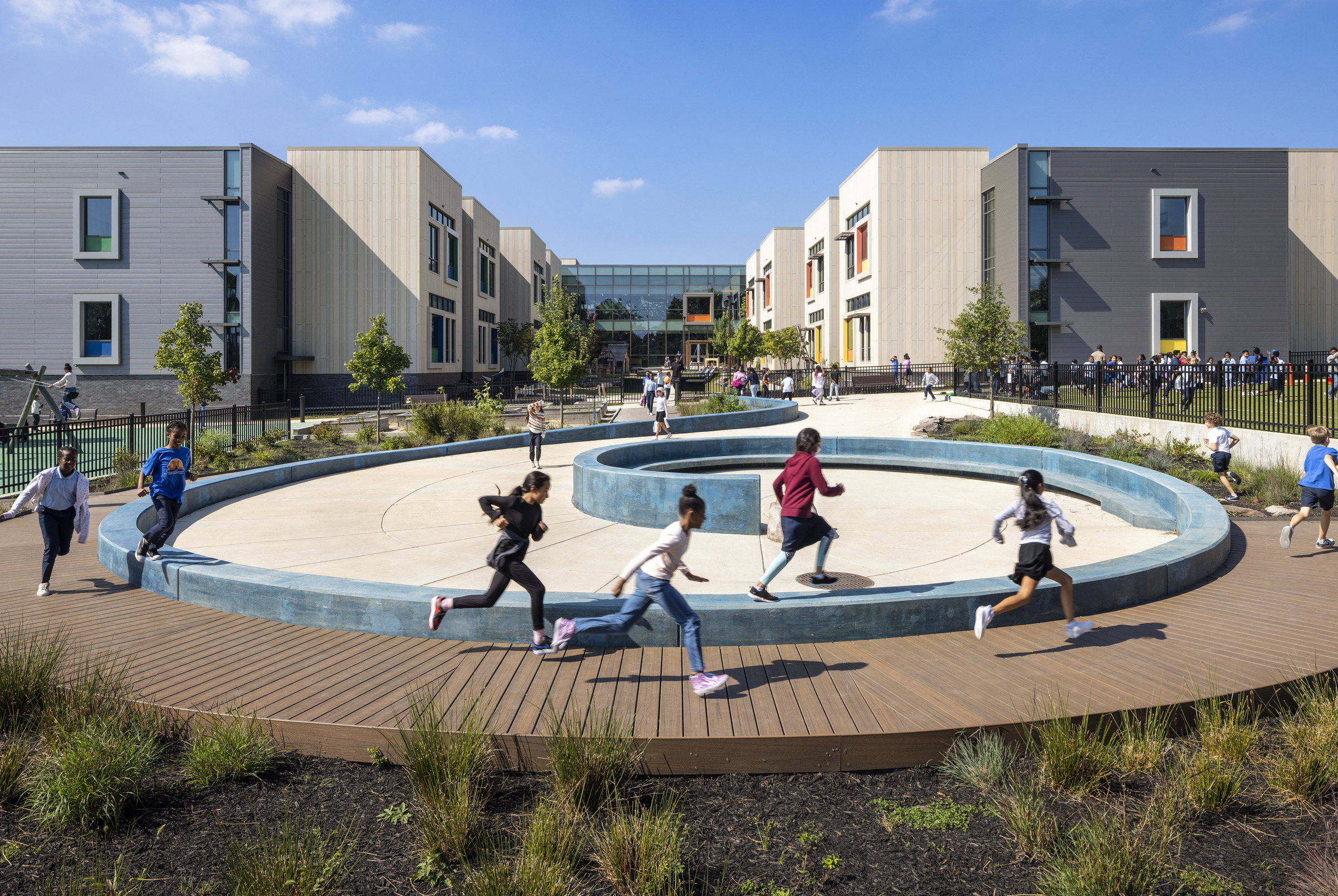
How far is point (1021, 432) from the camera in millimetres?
18438

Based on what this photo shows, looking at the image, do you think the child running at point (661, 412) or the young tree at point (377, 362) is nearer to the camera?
the child running at point (661, 412)

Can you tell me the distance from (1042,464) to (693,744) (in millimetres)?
12946

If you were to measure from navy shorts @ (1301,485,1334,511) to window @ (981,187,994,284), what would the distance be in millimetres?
33032

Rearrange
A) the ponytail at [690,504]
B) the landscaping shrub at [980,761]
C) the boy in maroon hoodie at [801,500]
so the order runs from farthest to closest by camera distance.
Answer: the boy in maroon hoodie at [801,500], the ponytail at [690,504], the landscaping shrub at [980,761]

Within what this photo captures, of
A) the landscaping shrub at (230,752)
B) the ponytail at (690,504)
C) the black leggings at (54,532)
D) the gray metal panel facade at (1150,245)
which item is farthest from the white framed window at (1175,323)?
the landscaping shrub at (230,752)

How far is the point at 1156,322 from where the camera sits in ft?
124

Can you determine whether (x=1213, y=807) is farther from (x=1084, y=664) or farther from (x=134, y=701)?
(x=134, y=701)

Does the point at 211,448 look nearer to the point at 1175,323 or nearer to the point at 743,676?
the point at 743,676

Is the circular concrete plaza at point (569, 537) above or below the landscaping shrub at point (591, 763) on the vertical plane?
above

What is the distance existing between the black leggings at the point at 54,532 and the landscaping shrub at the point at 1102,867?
800 cm

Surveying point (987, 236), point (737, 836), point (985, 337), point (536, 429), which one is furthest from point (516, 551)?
point (987, 236)

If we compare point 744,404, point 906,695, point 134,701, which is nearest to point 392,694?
point 134,701

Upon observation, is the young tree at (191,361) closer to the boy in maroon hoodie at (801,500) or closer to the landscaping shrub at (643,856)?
the boy in maroon hoodie at (801,500)

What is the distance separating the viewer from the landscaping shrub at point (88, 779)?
3.77 m
